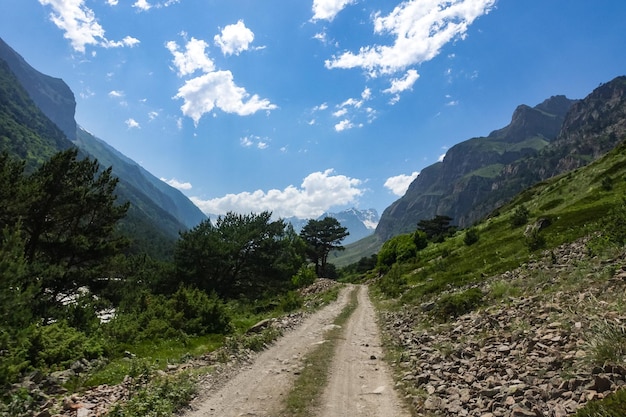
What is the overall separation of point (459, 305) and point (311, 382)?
963cm

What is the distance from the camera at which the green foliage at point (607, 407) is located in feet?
16.5

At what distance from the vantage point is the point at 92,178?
35.4m

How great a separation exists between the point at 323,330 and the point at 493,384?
14.2 metres

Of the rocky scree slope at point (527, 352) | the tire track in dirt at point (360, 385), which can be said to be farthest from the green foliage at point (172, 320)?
the rocky scree slope at point (527, 352)

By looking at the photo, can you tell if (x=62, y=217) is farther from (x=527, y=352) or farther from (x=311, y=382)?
(x=527, y=352)

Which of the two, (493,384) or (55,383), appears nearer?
(493,384)

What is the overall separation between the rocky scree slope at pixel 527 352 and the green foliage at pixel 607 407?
465 millimetres

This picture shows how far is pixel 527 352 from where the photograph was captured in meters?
9.12

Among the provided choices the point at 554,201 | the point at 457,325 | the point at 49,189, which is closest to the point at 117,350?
the point at 457,325

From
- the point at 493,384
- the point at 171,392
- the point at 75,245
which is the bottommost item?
the point at 493,384

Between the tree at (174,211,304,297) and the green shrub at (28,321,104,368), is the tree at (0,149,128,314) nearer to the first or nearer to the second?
the green shrub at (28,321,104,368)

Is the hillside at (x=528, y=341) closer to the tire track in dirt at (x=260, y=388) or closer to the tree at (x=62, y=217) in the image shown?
the tire track in dirt at (x=260, y=388)

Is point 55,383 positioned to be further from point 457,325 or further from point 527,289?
point 527,289

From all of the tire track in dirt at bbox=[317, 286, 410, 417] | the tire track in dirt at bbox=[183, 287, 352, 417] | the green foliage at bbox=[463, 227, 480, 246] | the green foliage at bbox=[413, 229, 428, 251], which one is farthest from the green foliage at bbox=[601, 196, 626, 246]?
the green foliage at bbox=[413, 229, 428, 251]
